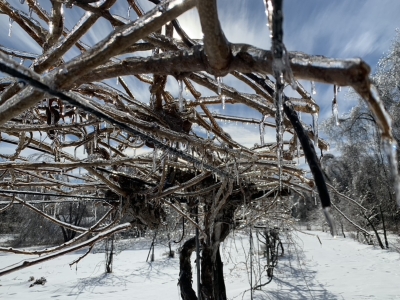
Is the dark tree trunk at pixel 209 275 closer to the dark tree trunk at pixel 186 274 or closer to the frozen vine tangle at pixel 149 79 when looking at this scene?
the dark tree trunk at pixel 186 274

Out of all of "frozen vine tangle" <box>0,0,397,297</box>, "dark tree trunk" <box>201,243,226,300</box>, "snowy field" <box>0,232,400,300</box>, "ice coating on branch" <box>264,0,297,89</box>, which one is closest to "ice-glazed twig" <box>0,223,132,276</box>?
"frozen vine tangle" <box>0,0,397,297</box>

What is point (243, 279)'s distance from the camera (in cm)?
912

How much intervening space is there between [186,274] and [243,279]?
23.4 feet

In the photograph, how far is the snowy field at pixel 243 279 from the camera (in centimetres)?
743

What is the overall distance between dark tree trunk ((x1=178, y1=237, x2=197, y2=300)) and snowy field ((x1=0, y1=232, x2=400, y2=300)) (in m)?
3.01

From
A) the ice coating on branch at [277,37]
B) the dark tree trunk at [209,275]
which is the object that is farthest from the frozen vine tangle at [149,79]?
the dark tree trunk at [209,275]

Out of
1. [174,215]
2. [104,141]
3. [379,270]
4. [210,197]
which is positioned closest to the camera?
[104,141]

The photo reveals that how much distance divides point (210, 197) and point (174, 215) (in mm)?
1829

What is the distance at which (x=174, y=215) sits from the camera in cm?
394

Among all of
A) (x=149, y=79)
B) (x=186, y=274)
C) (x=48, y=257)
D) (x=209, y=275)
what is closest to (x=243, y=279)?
(x=186, y=274)

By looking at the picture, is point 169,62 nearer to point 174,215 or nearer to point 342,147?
point 174,215

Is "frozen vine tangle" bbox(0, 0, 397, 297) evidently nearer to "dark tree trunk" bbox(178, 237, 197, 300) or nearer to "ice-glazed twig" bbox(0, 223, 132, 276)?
"ice-glazed twig" bbox(0, 223, 132, 276)

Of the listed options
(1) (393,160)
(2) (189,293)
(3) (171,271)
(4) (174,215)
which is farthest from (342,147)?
(1) (393,160)

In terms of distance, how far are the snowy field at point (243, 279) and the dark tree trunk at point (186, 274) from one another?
9.89 ft
